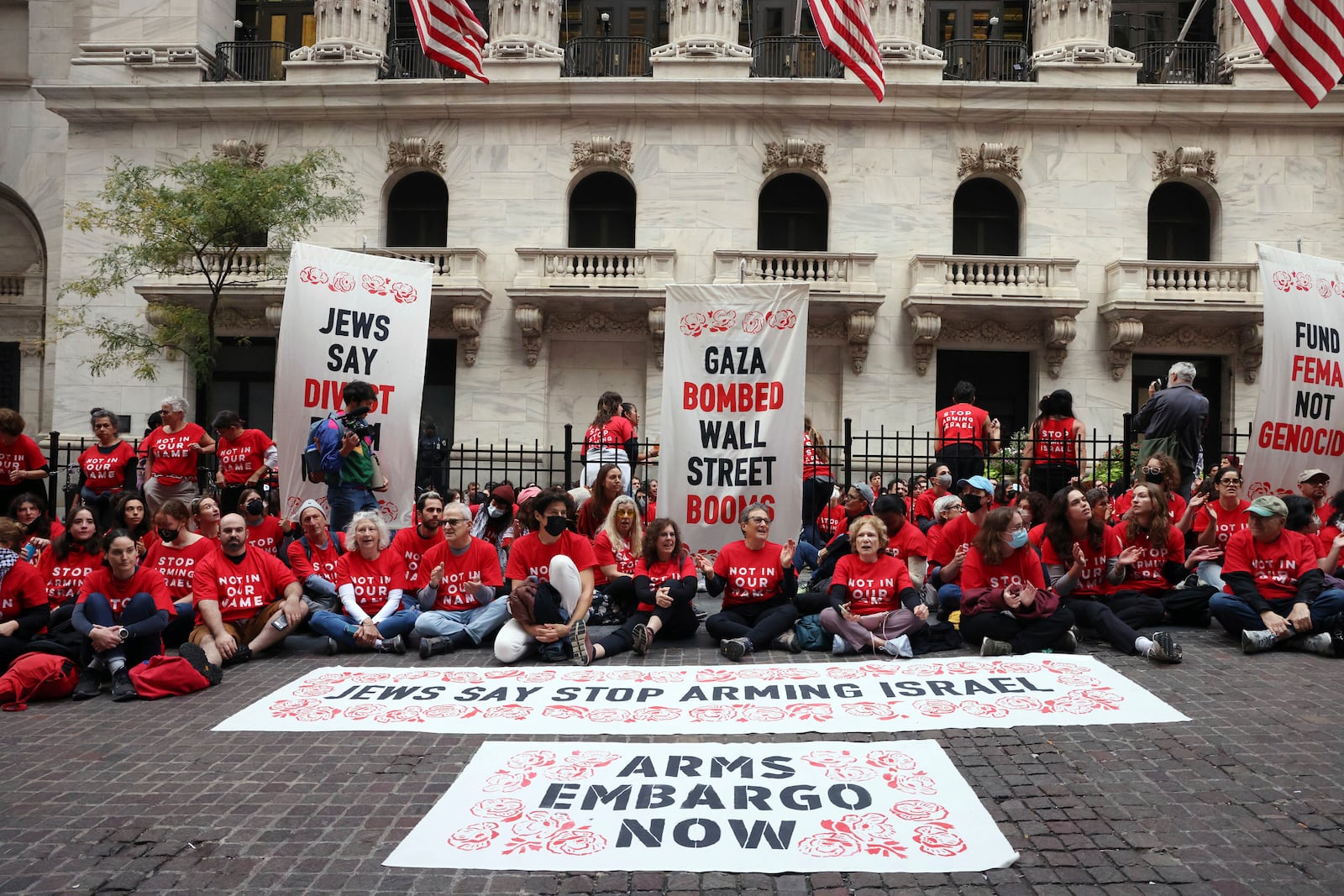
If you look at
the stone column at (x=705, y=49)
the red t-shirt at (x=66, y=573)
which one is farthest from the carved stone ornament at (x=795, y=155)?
the red t-shirt at (x=66, y=573)

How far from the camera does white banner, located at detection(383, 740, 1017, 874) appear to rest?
13.6ft

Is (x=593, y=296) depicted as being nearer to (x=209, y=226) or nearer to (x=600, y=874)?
(x=209, y=226)

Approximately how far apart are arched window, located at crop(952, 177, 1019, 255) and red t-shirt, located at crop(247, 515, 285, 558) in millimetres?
17131

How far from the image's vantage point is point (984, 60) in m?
22.3

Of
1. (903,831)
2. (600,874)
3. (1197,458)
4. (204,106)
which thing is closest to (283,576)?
(600,874)

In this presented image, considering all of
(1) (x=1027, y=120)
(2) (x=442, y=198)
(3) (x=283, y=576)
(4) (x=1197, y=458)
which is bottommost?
(3) (x=283, y=576)

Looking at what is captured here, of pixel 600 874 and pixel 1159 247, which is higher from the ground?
pixel 1159 247

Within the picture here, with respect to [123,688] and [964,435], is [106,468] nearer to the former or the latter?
[123,688]

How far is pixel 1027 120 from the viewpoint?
21.0 meters

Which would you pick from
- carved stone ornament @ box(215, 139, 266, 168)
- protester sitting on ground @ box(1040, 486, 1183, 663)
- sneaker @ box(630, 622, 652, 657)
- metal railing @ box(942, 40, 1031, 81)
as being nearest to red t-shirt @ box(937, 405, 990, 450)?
protester sitting on ground @ box(1040, 486, 1183, 663)

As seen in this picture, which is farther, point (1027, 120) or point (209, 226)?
point (1027, 120)

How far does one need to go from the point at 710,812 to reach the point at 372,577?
16.1 ft

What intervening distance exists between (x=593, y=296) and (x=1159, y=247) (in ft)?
42.5

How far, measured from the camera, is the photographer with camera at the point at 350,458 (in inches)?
338
